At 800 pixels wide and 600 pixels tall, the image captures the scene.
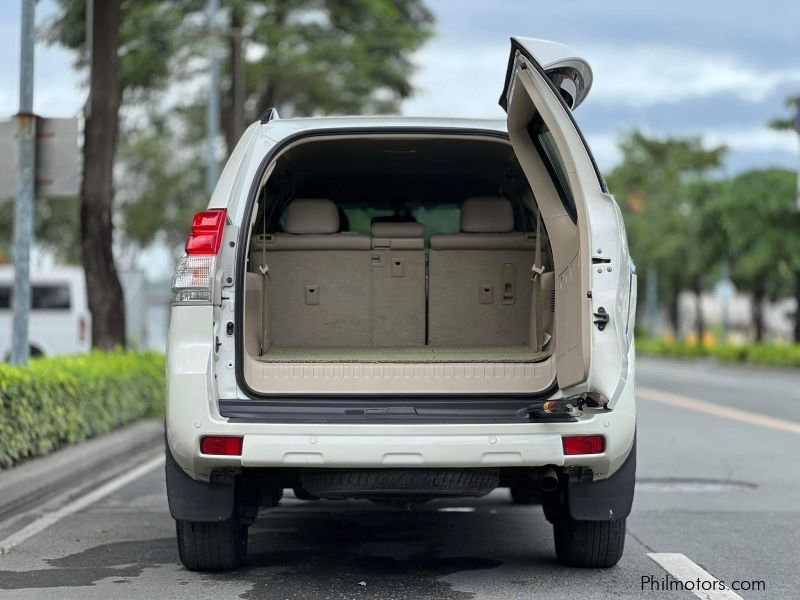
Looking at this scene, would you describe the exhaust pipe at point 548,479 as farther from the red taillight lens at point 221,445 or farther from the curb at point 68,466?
the curb at point 68,466

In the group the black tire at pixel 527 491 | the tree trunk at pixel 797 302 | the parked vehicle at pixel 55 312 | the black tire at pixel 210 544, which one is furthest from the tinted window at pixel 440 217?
the tree trunk at pixel 797 302

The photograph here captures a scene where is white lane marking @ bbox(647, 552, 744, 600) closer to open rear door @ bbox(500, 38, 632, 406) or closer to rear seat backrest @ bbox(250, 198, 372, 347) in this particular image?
open rear door @ bbox(500, 38, 632, 406)

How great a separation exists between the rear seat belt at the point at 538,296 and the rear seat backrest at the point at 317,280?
0.91 metres

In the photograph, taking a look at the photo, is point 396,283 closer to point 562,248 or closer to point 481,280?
point 481,280

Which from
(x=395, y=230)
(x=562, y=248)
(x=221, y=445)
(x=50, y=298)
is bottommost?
(x=221, y=445)

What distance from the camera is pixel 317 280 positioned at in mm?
6926

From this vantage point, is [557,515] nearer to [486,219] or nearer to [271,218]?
[486,219]

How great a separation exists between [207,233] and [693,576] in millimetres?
2739

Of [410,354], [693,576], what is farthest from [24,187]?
[693,576]

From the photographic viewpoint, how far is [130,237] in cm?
4772

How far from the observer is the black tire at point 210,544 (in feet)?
19.6

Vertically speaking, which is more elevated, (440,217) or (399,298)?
(440,217)

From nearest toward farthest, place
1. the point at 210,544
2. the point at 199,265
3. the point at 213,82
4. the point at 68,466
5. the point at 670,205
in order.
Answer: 1. the point at 199,265
2. the point at 210,544
3. the point at 68,466
4. the point at 213,82
5. the point at 670,205

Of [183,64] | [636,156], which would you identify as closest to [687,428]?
[183,64]
